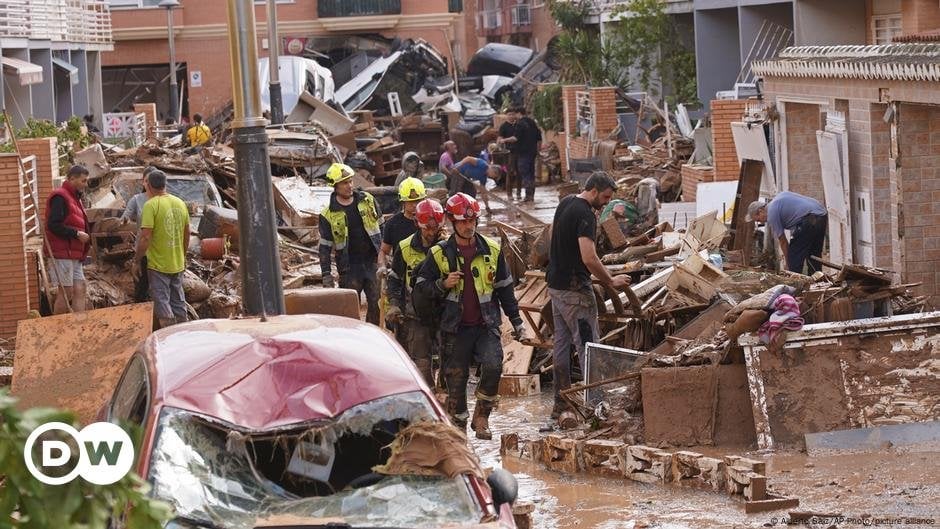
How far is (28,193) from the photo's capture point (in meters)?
17.2

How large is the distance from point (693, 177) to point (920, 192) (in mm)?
7889

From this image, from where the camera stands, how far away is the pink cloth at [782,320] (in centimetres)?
1013

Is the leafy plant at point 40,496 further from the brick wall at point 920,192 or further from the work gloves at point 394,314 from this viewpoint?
the brick wall at point 920,192

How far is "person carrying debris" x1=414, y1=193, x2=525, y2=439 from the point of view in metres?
10.4

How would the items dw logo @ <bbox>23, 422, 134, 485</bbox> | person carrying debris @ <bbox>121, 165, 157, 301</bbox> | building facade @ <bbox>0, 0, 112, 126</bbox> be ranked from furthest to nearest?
building facade @ <bbox>0, 0, 112, 126</bbox>
person carrying debris @ <bbox>121, 165, 157, 301</bbox>
dw logo @ <bbox>23, 422, 134, 485</bbox>

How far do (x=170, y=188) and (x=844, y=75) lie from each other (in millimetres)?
10065

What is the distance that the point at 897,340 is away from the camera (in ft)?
33.4

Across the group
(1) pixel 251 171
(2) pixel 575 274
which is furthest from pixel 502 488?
(1) pixel 251 171

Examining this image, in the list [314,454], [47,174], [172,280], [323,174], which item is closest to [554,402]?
[172,280]

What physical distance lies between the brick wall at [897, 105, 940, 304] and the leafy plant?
11.8 metres

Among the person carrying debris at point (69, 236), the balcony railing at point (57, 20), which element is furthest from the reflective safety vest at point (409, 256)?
the balcony railing at point (57, 20)

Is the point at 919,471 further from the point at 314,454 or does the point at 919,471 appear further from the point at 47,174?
the point at 47,174

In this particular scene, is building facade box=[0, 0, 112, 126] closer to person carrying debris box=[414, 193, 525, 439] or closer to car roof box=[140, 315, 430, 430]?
person carrying debris box=[414, 193, 525, 439]

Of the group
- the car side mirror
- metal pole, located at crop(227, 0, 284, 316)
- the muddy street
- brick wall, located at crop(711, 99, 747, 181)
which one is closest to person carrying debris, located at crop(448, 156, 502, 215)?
brick wall, located at crop(711, 99, 747, 181)
